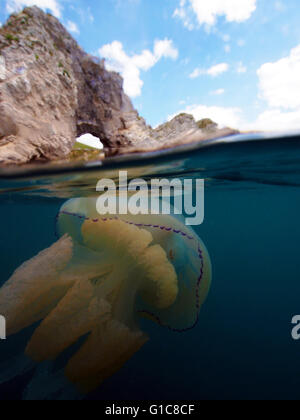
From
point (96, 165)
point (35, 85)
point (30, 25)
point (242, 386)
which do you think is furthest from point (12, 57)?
point (242, 386)

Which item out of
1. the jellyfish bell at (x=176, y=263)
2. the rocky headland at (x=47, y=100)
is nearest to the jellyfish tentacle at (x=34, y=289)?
the jellyfish bell at (x=176, y=263)

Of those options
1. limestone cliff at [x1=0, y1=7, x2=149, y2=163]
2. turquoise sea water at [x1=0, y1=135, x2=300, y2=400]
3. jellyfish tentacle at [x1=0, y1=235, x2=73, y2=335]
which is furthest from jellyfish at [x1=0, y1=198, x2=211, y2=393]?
limestone cliff at [x1=0, y1=7, x2=149, y2=163]

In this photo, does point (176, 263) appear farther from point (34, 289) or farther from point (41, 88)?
point (41, 88)

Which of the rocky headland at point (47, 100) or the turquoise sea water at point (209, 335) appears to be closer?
the turquoise sea water at point (209, 335)

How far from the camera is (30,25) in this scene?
5.73 m

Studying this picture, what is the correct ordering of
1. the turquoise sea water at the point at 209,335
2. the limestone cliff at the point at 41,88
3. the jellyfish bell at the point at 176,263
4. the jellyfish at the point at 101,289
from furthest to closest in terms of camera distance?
the limestone cliff at the point at 41,88 < the turquoise sea water at the point at 209,335 < the jellyfish bell at the point at 176,263 < the jellyfish at the point at 101,289

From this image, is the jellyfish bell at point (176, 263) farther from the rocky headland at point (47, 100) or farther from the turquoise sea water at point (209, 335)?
the rocky headland at point (47, 100)

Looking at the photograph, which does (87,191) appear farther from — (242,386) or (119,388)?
(242,386)

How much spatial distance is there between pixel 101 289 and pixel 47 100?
561 cm

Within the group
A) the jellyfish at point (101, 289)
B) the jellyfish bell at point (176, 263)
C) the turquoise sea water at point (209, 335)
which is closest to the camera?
the jellyfish at point (101, 289)

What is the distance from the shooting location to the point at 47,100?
5.70 metres

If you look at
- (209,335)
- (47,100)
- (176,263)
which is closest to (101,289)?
(176,263)

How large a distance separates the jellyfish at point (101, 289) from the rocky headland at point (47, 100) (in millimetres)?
3910

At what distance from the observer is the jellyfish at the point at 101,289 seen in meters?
1.49
